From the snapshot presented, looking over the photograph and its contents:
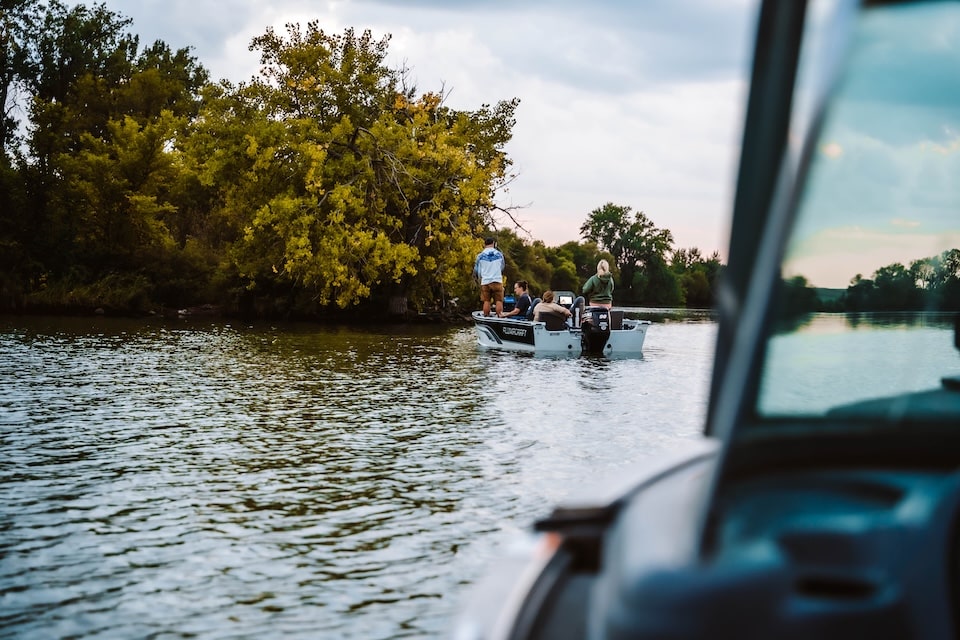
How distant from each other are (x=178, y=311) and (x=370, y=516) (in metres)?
41.8

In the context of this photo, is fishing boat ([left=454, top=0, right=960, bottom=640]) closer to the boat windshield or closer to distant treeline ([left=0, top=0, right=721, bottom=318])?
the boat windshield

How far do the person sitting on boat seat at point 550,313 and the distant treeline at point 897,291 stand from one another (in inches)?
840

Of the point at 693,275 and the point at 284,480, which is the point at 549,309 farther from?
the point at 693,275

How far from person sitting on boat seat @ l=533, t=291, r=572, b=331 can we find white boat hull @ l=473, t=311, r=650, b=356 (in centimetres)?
19

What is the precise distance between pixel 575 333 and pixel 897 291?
22108mm

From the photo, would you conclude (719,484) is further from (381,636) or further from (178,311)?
(178,311)

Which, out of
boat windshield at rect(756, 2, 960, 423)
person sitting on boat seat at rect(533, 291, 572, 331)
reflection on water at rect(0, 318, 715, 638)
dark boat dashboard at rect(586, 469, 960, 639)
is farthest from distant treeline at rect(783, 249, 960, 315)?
person sitting on boat seat at rect(533, 291, 572, 331)

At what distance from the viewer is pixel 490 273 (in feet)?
90.1

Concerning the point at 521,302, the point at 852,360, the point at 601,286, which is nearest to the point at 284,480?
the point at 852,360

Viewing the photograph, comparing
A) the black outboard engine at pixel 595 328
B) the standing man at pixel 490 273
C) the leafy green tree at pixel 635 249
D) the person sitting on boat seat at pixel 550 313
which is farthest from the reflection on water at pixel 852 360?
the leafy green tree at pixel 635 249

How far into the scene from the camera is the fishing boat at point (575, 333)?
25.0 metres

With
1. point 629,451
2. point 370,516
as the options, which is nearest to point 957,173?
point 370,516

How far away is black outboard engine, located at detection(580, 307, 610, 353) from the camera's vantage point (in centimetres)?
2488

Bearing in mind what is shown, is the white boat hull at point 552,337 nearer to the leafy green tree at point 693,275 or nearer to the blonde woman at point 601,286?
the blonde woman at point 601,286
